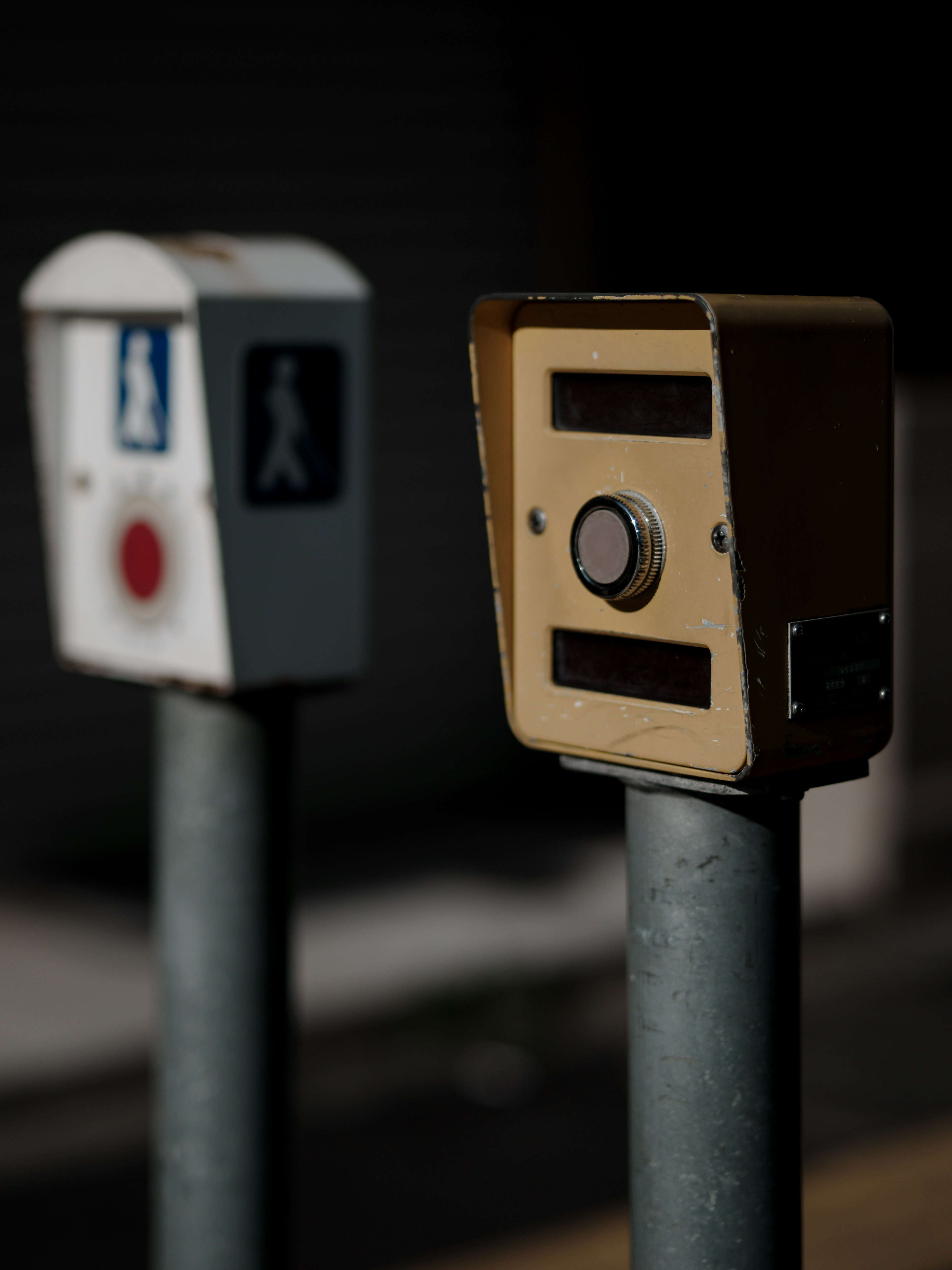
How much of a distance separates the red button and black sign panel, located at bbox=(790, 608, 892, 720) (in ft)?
3.50

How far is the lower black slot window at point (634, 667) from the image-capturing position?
1819mm

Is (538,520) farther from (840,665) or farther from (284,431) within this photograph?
(284,431)

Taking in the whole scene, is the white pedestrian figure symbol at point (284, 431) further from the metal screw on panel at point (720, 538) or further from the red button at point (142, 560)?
the metal screw on panel at point (720, 538)

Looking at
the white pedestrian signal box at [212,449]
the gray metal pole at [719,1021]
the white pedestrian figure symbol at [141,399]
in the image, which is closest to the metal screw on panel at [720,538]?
Result: the gray metal pole at [719,1021]

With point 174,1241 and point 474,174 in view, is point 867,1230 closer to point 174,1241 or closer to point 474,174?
point 174,1241

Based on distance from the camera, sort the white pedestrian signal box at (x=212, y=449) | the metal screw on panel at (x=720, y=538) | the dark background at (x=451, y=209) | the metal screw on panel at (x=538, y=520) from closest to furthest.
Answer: the metal screw on panel at (x=720, y=538) → the metal screw on panel at (x=538, y=520) → the white pedestrian signal box at (x=212, y=449) → the dark background at (x=451, y=209)

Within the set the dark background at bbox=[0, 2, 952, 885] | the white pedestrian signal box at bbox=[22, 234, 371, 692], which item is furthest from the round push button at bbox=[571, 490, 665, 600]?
the dark background at bbox=[0, 2, 952, 885]

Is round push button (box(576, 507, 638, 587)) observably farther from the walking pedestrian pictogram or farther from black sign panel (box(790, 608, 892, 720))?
the walking pedestrian pictogram

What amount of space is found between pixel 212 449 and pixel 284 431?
0.12m

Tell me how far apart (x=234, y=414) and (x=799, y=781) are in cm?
100

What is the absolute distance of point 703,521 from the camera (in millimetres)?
1768

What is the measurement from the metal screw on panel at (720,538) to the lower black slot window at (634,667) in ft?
0.30

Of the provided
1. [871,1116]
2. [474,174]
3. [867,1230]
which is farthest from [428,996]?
[474,174]

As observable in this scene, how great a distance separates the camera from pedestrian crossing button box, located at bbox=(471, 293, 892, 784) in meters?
1.75
